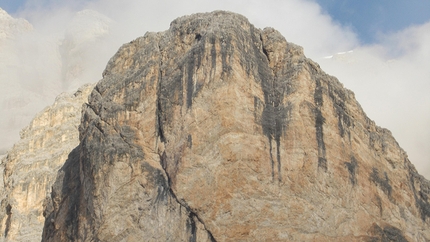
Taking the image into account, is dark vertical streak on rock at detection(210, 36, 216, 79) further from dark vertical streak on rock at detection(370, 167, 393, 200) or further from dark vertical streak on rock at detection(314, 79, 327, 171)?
dark vertical streak on rock at detection(370, 167, 393, 200)

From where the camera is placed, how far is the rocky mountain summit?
32938mm

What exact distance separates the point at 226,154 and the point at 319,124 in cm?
555

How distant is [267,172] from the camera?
110 feet

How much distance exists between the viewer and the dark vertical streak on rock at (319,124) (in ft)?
115

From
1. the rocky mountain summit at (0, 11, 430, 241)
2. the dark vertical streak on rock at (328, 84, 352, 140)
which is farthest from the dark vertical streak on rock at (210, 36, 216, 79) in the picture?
the dark vertical streak on rock at (328, 84, 352, 140)

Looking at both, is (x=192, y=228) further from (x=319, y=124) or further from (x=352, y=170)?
(x=352, y=170)

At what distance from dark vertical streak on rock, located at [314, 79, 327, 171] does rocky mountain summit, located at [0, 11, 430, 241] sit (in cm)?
7

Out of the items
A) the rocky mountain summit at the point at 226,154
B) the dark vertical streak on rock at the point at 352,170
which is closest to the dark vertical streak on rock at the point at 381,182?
the rocky mountain summit at the point at 226,154

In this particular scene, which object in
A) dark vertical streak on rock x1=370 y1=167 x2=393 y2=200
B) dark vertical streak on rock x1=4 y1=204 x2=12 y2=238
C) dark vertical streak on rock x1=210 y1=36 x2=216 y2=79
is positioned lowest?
dark vertical streak on rock x1=370 y1=167 x2=393 y2=200

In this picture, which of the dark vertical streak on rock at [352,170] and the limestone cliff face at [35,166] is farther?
the limestone cliff face at [35,166]

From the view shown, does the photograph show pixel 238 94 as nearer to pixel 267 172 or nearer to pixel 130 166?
pixel 267 172

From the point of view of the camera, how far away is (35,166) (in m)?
69.3

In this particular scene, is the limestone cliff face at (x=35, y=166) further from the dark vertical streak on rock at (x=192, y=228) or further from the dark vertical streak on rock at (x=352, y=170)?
the dark vertical streak on rock at (x=352, y=170)

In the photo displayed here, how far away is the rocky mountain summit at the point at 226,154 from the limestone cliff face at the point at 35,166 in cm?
2695
